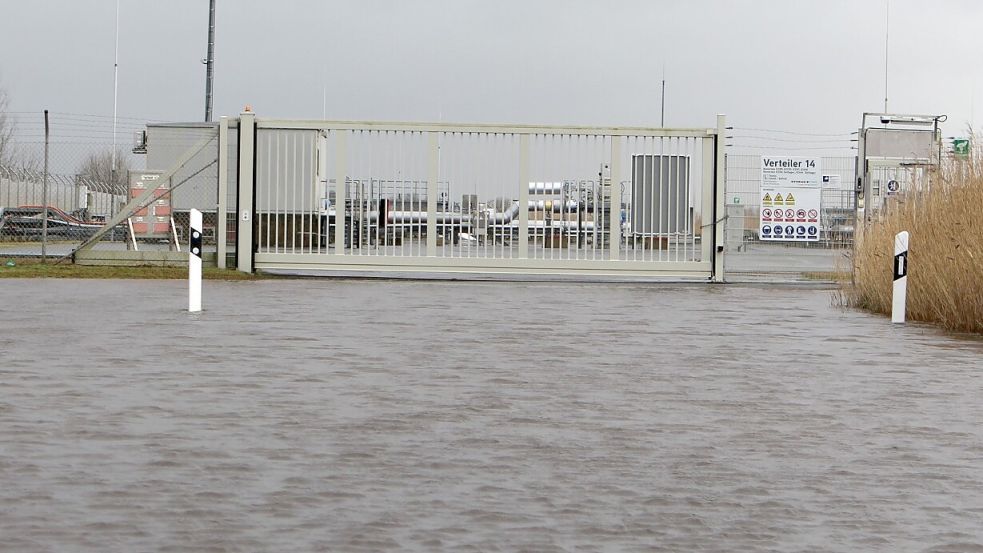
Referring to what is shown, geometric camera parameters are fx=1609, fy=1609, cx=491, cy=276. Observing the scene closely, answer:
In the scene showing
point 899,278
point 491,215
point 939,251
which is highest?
point 491,215

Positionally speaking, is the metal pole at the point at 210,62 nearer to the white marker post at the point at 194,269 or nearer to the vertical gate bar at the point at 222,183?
the vertical gate bar at the point at 222,183

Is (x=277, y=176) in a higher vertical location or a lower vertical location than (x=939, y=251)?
higher

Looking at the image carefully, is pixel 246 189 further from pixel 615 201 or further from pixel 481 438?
pixel 481 438

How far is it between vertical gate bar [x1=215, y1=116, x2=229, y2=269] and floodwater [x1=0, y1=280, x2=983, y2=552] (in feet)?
40.2

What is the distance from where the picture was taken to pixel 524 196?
29.5 meters

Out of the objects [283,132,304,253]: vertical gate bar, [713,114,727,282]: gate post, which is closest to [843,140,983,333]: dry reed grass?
[713,114,727,282]: gate post

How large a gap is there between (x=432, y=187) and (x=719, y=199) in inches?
209

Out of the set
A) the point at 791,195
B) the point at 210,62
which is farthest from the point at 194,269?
the point at 210,62

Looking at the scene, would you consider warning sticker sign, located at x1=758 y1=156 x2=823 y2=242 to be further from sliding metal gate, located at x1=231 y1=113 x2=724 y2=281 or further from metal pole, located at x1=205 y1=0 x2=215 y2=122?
metal pole, located at x1=205 y1=0 x2=215 y2=122

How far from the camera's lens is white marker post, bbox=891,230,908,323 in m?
18.8

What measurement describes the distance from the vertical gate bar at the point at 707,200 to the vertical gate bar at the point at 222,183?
878cm

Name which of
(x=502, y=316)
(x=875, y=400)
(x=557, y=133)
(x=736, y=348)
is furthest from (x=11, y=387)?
(x=557, y=133)

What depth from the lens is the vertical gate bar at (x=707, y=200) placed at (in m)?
29.8

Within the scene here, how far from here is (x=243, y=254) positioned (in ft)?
97.2
